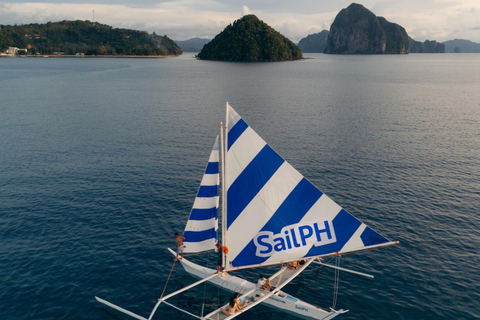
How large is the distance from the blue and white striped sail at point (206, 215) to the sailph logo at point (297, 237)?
4378 mm

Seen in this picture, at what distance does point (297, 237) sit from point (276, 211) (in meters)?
2.35

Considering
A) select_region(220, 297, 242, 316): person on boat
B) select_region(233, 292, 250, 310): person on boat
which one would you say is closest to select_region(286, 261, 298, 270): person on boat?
select_region(233, 292, 250, 310): person on boat

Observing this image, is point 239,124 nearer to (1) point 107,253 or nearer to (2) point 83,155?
(1) point 107,253

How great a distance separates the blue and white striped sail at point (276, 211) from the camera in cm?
2503

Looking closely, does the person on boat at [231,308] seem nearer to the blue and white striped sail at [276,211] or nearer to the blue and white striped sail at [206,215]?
the blue and white striped sail at [276,211]

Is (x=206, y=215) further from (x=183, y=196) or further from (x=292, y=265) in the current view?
(x=183, y=196)

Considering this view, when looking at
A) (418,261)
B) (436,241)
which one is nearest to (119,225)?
(418,261)

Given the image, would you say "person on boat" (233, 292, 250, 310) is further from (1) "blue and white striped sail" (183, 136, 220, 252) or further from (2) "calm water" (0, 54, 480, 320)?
(1) "blue and white striped sail" (183, 136, 220, 252)

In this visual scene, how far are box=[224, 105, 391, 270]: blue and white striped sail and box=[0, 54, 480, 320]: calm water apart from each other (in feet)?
20.4

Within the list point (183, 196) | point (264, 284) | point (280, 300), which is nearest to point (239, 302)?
point (264, 284)

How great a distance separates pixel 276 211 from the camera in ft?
84.4

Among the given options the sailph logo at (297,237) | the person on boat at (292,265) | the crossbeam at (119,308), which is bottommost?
the crossbeam at (119,308)

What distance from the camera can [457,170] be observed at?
61406 millimetres

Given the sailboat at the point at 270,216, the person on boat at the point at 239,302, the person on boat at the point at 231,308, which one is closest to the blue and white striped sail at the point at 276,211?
the sailboat at the point at 270,216
